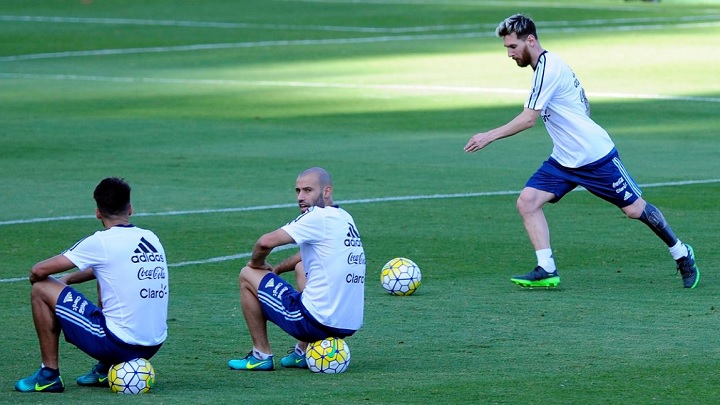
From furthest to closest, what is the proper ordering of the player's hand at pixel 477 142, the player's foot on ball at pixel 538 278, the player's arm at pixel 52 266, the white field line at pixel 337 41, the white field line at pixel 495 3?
1. the white field line at pixel 495 3
2. the white field line at pixel 337 41
3. the player's foot on ball at pixel 538 278
4. the player's hand at pixel 477 142
5. the player's arm at pixel 52 266

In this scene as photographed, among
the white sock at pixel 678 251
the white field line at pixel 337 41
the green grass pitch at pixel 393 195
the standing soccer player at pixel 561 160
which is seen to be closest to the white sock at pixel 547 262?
the standing soccer player at pixel 561 160

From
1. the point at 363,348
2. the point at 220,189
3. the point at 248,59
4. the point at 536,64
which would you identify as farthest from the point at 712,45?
the point at 363,348

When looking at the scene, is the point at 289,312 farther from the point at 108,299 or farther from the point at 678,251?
the point at 678,251

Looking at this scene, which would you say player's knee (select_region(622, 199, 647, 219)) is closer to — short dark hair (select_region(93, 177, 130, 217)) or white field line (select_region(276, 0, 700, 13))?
short dark hair (select_region(93, 177, 130, 217))

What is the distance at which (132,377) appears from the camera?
806 centimetres

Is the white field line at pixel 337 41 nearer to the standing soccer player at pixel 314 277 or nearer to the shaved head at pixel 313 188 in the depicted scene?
the standing soccer player at pixel 314 277

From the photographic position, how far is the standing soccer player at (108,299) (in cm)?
810

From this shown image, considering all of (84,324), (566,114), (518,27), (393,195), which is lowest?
(393,195)

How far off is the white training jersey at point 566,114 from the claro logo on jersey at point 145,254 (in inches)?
150

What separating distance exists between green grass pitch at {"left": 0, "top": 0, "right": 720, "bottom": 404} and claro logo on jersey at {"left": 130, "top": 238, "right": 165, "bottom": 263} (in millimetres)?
712

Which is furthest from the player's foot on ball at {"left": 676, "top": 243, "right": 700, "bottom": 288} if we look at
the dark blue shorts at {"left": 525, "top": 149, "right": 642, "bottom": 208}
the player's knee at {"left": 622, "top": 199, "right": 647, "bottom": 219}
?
the dark blue shorts at {"left": 525, "top": 149, "right": 642, "bottom": 208}

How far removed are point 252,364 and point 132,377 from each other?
89 centimetres

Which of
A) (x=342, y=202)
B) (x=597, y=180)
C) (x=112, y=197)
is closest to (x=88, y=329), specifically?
(x=112, y=197)

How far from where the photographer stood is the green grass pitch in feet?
28.3
